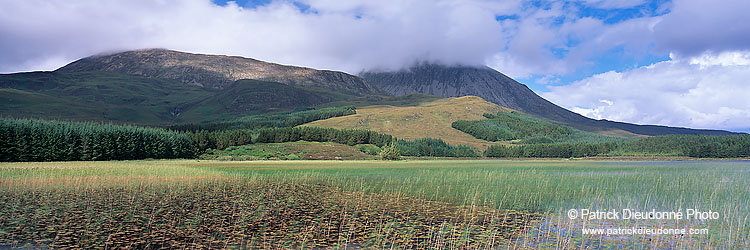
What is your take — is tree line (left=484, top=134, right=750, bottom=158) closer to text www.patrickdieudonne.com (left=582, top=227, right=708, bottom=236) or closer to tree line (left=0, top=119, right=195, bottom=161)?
tree line (left=0, top=119, right=195, bottom=161)

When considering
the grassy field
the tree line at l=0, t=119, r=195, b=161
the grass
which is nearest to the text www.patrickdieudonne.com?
the grassy field

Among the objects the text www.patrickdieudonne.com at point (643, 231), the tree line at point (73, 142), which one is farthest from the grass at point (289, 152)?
the text www.patrickdieudonne.com at point (643, 231)

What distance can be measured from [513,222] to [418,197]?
1002cm

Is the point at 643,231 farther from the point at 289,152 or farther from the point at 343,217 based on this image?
the point at 289,152

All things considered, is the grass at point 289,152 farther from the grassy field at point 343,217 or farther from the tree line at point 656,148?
the grassy field at point 343,217

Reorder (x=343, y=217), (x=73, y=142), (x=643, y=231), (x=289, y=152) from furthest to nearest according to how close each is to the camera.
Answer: (x=289, y=152) → (x=73, y=142) → (x=343, y=217) → (x=643, y=231)

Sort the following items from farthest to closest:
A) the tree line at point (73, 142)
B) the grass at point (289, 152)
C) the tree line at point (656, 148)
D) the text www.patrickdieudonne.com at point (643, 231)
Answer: the tree line at point (656, 148), the grass at point (289, 152), the tree line at point (73, 142), the text www.patrickdieudonne.com at point (643, 231)

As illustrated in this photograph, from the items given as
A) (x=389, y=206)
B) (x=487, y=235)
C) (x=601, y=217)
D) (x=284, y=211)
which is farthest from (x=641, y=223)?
(x=284, y=211)

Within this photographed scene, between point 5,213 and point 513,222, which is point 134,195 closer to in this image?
point 5,213

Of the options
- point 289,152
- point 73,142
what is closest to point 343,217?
point 73,142

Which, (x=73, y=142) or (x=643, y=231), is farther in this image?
(x=73, y=142)

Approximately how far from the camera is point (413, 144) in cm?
19038

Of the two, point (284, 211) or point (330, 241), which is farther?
point (284, 211)

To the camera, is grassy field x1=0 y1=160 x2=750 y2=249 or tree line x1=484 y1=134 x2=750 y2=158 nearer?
grassy field x1=0 y1=160 x2=750 y2=249
